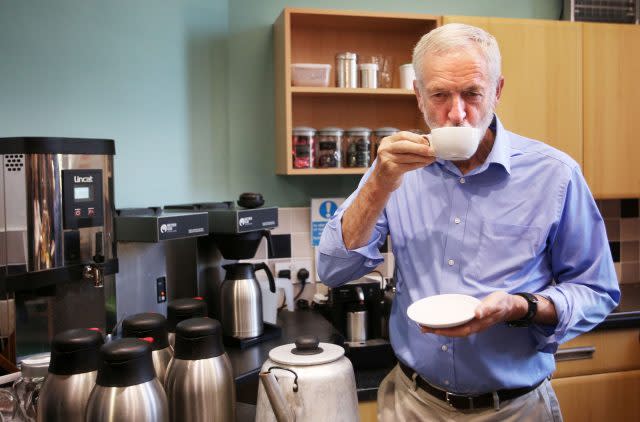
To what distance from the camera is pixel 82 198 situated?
177 centimetres

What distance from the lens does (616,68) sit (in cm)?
280

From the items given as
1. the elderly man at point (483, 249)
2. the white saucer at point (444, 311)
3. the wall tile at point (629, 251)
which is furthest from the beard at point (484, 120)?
the wall tile at point (629, 251)

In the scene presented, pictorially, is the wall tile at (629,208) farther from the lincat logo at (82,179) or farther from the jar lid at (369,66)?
the lincat logo at (82,179)

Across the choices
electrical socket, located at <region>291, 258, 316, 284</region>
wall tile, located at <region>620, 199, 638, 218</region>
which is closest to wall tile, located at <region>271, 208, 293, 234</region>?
electrical socket, located at <region>291, 258, 316, 284</region>

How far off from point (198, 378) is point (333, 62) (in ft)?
6.18

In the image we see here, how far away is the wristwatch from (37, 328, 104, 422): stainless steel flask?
838mm

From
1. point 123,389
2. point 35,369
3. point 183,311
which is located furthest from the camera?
point 183,311

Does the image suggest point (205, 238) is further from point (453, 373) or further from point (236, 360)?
point (453, 373)

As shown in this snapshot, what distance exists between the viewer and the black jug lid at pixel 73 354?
1205mm

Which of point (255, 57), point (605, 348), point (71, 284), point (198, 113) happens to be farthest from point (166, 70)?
point (605, 348)

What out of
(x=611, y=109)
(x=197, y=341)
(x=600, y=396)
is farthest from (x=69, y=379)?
(x=611, y=109)

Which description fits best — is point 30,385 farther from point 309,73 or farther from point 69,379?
point 309,73

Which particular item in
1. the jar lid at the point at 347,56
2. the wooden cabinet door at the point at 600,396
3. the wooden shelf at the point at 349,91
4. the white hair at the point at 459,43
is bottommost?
the wooden cabinet door at the point at 600,396

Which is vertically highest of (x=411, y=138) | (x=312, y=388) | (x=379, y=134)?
(x=379, y=134)
